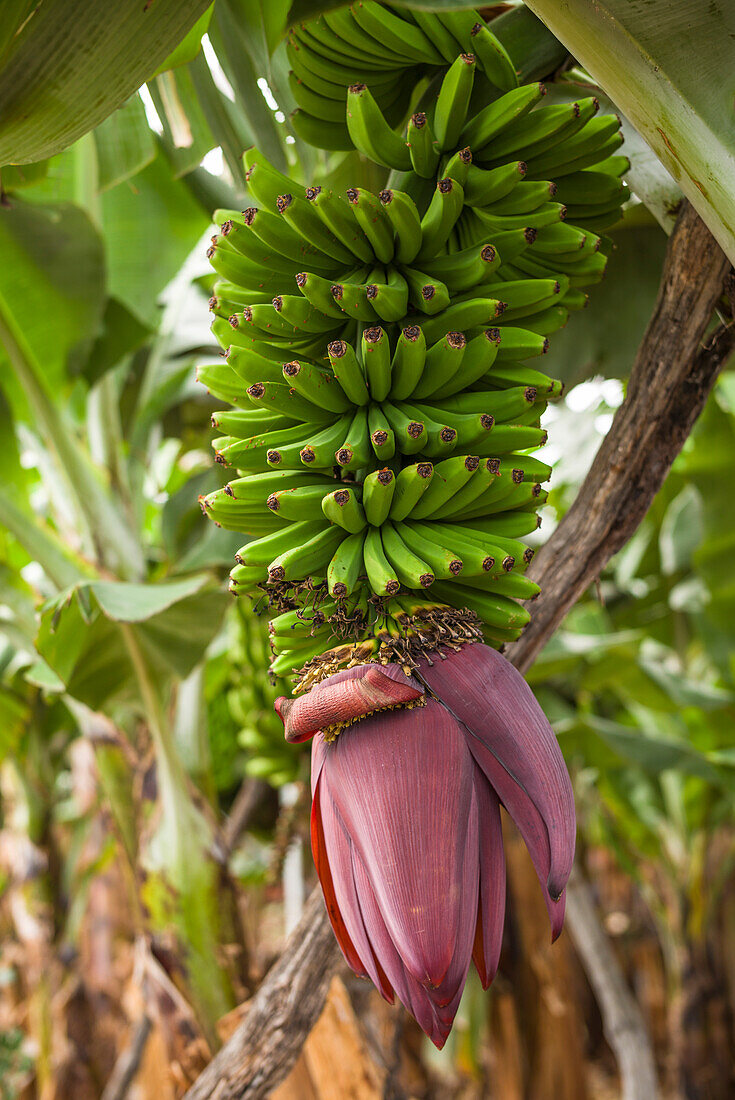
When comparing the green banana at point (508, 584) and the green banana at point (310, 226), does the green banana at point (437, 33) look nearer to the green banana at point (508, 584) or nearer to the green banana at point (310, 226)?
the green banana at point (310, 226)

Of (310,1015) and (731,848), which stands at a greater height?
(310,1015)

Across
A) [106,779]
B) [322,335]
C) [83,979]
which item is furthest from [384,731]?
[83,979]

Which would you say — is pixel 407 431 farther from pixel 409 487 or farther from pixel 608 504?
pixel 608 504

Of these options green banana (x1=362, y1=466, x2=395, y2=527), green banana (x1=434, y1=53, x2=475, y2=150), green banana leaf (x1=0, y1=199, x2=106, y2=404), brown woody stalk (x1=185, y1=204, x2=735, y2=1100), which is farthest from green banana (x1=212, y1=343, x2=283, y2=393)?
green banana leaf (x1=0, y1=199, x2=106, y2=404)

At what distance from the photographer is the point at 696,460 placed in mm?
1468

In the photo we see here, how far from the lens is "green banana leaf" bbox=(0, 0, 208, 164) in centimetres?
44

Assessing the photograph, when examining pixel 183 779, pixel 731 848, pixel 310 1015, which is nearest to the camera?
pixel 310 1015

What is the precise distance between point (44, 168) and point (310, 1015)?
902 millimetres

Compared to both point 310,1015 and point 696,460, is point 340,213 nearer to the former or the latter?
point 310,1015

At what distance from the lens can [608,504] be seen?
0.70m

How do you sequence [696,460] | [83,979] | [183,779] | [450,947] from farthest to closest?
[83,979]
[696,460]
[183,779]
[450,947]

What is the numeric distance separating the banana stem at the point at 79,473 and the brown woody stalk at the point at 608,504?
0.59 metres

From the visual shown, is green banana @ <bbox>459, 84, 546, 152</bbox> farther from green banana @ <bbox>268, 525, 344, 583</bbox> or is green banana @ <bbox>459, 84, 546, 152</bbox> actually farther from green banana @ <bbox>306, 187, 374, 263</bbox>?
green banana @ <bbox>268, 525, 344, 583</bbox>

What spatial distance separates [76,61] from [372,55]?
261 millimetres
